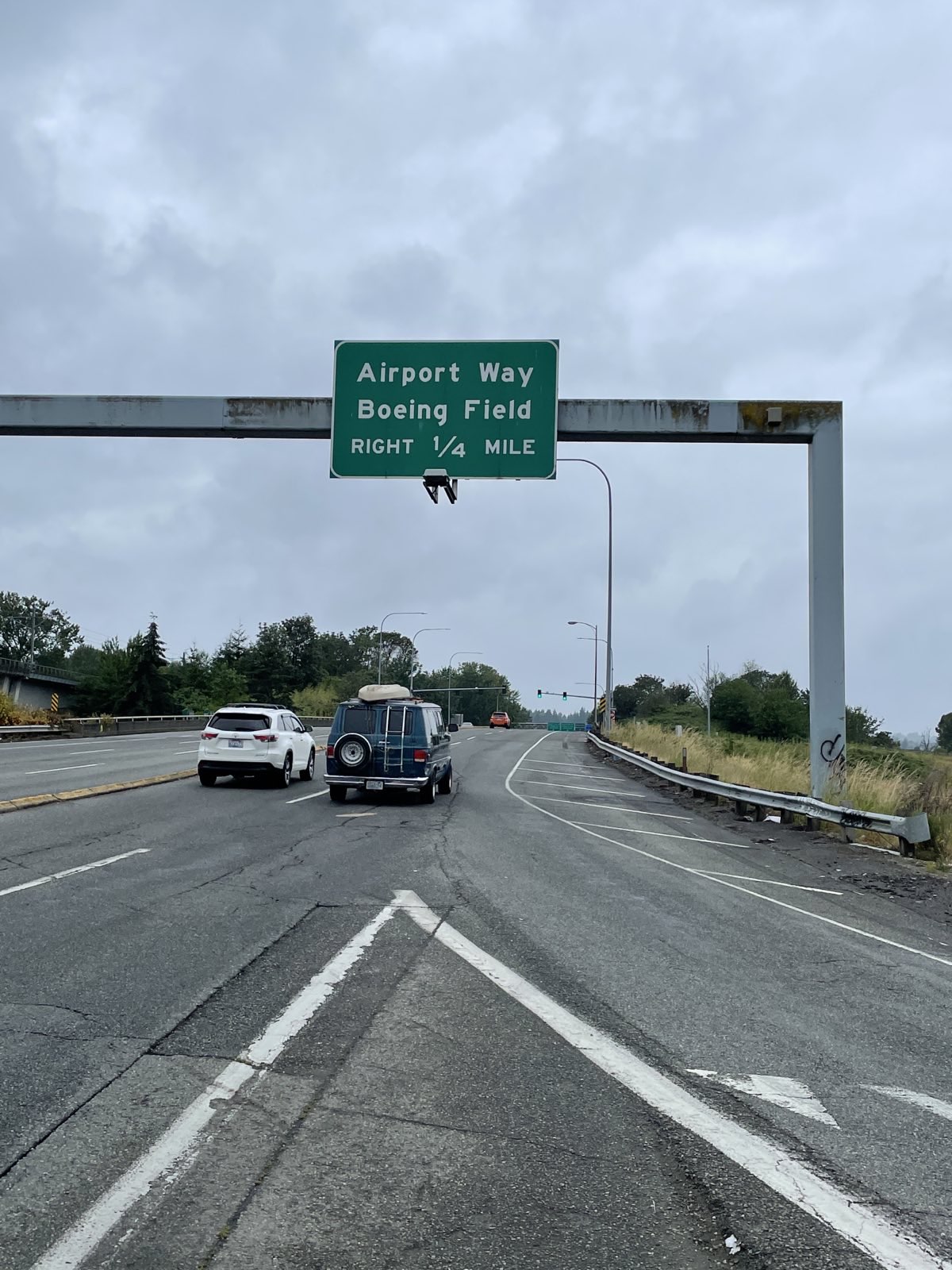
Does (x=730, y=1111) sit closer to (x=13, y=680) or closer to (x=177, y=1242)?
(x=177, y=1242)

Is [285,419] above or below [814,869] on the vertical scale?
above

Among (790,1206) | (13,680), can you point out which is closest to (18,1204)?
(790,1206)

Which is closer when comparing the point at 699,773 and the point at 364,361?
the point at 364,361

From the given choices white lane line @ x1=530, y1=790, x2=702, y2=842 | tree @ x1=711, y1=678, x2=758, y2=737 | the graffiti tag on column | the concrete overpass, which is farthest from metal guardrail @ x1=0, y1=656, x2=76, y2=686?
the graffiti tag on column

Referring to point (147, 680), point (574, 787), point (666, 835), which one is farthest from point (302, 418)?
point (147, 680)

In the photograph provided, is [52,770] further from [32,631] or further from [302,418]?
[32,631]

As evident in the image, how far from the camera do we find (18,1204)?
11.7ft

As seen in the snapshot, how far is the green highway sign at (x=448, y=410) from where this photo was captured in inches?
680

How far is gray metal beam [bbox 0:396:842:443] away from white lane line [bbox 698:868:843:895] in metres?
8.11

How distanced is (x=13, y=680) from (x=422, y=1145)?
3779 inches

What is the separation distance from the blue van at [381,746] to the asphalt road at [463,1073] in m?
7.56

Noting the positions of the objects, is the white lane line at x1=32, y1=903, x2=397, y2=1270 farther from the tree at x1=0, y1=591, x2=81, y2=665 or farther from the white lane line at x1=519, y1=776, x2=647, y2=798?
the tree at x1=0, y1=591, x2=81, y2=665

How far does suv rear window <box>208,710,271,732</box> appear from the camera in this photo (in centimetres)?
2148

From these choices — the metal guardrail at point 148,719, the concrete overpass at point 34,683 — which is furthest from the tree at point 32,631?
the metal guardrail at point 148,719
